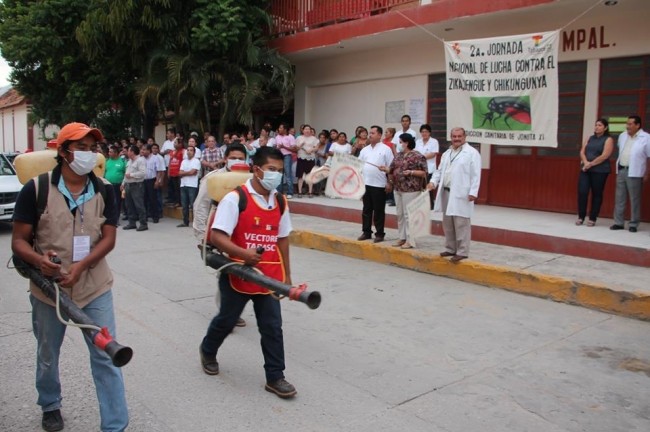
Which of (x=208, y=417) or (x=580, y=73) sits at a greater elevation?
(x=580, y=73)

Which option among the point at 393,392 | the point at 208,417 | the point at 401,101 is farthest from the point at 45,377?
the point at 401,101

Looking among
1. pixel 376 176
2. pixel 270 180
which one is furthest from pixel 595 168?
pixel 270 180

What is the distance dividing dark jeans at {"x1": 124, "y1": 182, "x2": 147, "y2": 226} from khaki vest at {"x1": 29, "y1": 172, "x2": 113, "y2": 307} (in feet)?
29.5

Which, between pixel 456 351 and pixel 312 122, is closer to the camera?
pixel 456 351

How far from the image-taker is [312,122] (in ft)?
53.0

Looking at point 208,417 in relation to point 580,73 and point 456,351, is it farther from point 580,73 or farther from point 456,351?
point 580,73

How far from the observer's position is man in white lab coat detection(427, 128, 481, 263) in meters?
7.40

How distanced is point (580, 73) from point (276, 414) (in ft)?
29.3

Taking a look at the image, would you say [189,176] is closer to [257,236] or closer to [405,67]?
[405,67]

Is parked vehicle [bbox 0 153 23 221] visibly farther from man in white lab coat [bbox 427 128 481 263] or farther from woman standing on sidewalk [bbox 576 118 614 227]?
woman standing on sidewalk [bbox 576 118 614 227]

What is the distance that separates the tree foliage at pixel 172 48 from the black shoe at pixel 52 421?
11.1 meters

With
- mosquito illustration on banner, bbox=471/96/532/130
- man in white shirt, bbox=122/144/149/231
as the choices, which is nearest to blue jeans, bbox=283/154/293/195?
man in white shirt, bbox=122/144/149/231

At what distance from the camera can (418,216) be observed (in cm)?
837

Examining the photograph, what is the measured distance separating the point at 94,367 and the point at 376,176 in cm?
630
